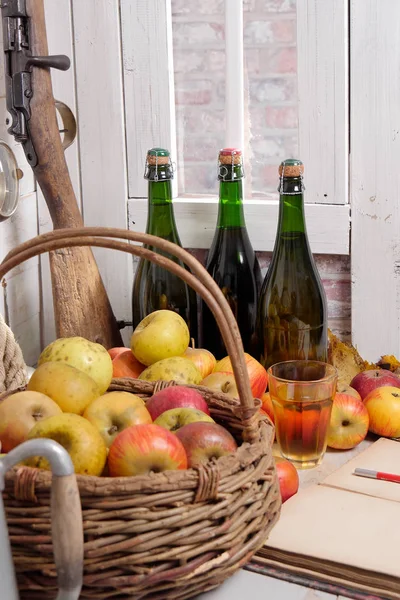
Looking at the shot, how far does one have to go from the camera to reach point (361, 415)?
111 centimetres

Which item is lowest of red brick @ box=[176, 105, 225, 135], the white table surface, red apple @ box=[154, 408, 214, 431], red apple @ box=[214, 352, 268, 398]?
the white table surface

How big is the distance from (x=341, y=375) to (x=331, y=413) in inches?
9.2

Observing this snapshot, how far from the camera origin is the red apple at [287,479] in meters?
0.96

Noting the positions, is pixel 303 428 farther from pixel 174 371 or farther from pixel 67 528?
pixel 67 528

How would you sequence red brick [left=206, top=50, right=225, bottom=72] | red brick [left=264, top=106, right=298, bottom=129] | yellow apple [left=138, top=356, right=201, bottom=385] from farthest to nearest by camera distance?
red brick [left=264, top=106, right=298, bottom=129]
red brick [left=206, top=50, right=225, bottom=72]
yellow apple [left=138, top=356, right=201, bottom=385]

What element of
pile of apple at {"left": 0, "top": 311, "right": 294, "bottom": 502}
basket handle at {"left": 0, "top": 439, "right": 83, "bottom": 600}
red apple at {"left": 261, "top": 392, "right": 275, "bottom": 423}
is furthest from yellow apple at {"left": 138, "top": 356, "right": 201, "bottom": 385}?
basket handle at {"left": 0, "top": 439, "right": 83, "bottom": 600}

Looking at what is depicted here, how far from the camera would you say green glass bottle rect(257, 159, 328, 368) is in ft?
4.10

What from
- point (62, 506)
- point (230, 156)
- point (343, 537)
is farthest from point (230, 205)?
point (62, 506)

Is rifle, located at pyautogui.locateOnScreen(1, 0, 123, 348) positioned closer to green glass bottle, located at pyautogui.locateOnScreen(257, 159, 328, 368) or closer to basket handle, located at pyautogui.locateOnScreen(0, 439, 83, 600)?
green glass bottle, located at pyautogui.locateOnScreen(257, 159, 328, 368)

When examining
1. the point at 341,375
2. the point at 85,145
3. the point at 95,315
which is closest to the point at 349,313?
the point at 341,375

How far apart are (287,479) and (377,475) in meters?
0.12

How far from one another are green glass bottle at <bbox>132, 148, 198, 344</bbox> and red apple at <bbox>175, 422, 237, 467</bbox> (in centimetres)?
56

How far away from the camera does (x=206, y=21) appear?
141cm

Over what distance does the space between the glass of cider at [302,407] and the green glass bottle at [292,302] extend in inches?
7.7
